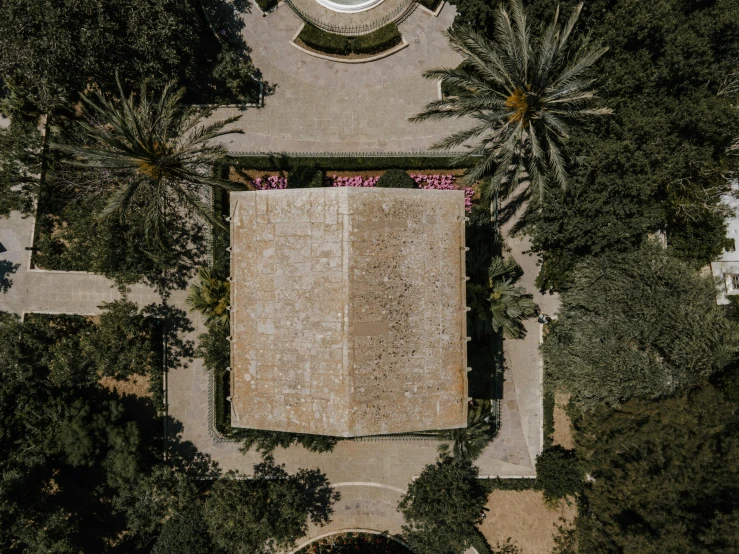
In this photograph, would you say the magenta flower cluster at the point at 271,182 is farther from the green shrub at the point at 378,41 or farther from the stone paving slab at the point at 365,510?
the stone paving slab at the point at 365,510

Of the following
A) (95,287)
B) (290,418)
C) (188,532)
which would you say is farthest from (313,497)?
(95,287)

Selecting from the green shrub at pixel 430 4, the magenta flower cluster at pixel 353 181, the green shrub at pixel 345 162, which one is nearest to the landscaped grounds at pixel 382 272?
the green shrub at pixel 345 162

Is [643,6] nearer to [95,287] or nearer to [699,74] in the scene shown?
[699,74]

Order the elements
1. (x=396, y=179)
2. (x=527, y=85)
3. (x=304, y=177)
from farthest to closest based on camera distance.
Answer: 1. (x=304, y=177)
2. (x=396, y=179)
3. (x=527, y=85)

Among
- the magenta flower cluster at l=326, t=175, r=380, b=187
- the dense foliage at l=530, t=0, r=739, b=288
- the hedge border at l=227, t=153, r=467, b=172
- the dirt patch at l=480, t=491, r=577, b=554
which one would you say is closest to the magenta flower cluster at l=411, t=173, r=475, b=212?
the hedge border at l=227, t=153, r=467, b=172

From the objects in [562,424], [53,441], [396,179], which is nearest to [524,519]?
[562,424]

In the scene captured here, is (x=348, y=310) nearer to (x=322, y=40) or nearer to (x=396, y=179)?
(x=396, y=179)
